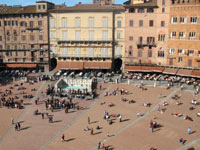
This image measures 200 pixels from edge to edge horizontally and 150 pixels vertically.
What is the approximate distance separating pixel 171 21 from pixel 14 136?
1743 inches

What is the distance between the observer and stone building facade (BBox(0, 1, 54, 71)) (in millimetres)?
68188

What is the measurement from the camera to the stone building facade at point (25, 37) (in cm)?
6819

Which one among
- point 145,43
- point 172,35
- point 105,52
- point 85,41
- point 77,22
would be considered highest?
point 77,22

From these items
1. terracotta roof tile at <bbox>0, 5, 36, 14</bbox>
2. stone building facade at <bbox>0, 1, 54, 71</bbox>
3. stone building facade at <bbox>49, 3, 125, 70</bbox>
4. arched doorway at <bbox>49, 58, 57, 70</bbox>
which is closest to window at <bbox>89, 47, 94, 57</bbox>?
stone building facade at <bbox>49, 3, 125, 70</bbox>

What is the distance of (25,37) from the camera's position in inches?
2744

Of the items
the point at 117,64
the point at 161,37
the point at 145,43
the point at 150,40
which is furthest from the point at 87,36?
the point at 161,37

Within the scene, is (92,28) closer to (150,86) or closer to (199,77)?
(150,86)

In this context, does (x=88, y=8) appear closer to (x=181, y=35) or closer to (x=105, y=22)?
(x=105, y=22)

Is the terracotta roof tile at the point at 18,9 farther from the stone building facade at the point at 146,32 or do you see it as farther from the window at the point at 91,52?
the stone building facade at the point at 146,32

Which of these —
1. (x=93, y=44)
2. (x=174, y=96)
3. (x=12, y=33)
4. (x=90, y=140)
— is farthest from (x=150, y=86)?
(x=12, y=33)

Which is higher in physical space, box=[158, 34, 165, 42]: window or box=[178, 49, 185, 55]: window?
box=[158, 34, 165, 42]: window

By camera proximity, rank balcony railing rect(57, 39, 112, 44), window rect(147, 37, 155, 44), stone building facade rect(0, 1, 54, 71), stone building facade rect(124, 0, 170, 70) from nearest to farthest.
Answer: stone building facade rect(124, 0, 170, 70), window rect(147, 37, 155, 44), balcony railing rect(57, 39, 112, 44), stone building facade rect(0, 1, 54, 71)

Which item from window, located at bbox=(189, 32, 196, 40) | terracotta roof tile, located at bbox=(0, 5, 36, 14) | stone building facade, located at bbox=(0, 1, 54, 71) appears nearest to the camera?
window, located at bbox=(189, 32, 196, 40)

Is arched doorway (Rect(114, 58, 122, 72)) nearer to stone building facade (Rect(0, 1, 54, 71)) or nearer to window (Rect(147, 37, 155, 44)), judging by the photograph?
window (Rect(147, 37, 155, 44))
